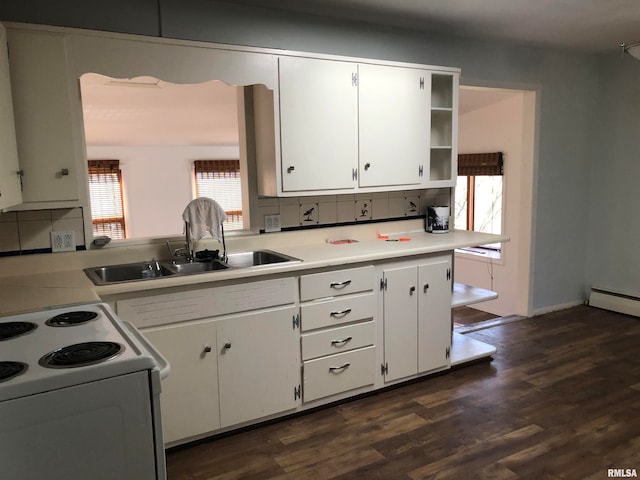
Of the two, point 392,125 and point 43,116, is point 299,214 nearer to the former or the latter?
point 392,125

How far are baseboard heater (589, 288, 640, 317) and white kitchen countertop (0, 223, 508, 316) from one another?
1.90 metres

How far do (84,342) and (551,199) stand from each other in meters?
4.08

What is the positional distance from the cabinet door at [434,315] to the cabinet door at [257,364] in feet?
2.88

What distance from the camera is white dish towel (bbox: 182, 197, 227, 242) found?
110 inches

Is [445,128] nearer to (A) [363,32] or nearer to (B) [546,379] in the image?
Result: (A) [363,32]

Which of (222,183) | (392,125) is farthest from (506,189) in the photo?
(222,183)

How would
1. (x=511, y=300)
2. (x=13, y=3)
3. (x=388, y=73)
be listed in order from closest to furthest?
1. (x=13, y=3)
2. (x=388, y=73)
3. (x=511, y=300)

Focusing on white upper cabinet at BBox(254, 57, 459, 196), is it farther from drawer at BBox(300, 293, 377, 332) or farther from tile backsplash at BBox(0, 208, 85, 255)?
tile backsplash at BBox(0, 208, 85, 255)

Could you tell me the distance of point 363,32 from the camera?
3.30 metres

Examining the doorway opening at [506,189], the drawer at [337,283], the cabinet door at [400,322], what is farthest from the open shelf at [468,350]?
the drawer at [337,283]

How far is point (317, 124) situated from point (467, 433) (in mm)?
1861

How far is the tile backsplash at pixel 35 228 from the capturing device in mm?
2504

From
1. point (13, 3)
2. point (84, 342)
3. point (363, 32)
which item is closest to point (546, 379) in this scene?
point (363, 32)

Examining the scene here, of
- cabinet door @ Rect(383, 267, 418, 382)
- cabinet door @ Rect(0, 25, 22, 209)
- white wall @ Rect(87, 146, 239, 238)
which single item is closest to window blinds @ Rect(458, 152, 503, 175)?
cabinet door @ Rect(383, 267, 418, 382)
